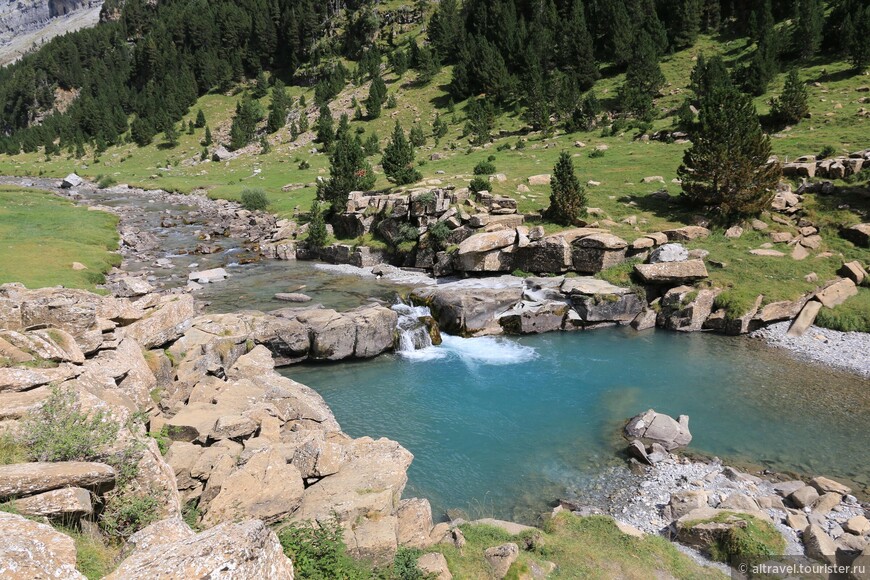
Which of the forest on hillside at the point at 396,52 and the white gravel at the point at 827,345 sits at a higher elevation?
the forest on hillside at the point at 396,52

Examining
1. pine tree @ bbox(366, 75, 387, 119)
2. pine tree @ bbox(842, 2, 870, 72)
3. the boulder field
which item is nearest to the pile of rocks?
pine tree @ bbox(842, 2, 870, 72)

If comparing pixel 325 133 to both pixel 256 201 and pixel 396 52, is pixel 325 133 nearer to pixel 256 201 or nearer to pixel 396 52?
pixel 256 201

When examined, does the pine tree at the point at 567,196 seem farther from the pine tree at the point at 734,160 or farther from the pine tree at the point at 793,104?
the pine tree at the point at 793,104

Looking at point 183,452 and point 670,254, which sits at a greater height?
point 183,452

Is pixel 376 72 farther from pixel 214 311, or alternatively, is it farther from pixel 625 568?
pixel 625 568

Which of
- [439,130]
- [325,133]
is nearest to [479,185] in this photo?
[439,130]

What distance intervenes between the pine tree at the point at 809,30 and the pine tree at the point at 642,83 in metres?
17.6

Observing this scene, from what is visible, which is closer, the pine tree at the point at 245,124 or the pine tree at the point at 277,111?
the pine tree at the point at 245,124

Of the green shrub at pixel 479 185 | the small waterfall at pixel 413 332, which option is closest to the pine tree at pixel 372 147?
the green shrub at pixel 479 185

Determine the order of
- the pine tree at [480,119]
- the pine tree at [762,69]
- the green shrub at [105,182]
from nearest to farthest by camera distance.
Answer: the pine tree at [762,69]
the pine tree at [480,119]
the green shrub at [105,182]

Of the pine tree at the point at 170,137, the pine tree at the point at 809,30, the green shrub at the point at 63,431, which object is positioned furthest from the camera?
the pine tree at the point at 170,137

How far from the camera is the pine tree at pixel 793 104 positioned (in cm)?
4944

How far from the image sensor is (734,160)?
3262 cm

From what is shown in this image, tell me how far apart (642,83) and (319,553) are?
252ft
